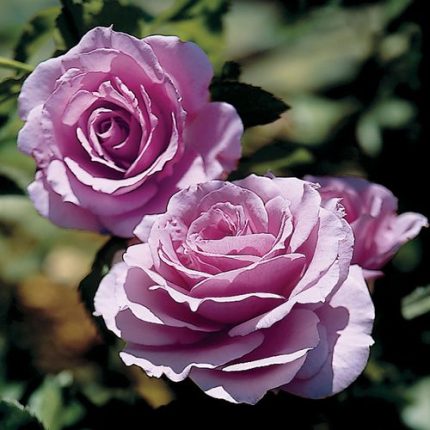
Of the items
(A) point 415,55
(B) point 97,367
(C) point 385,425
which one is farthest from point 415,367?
(B) point 97,367

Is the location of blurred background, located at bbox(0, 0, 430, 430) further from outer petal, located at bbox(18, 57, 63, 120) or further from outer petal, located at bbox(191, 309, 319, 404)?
outer petal, located at bbox(191, 309, 319, 404)

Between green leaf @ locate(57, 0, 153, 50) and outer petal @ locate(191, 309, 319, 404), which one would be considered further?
green leaf @ locate(57, 0, 153, 50)

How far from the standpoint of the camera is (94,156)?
0.93 metres

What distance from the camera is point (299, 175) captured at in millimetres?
1263

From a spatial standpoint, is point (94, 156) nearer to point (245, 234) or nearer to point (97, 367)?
point (245, 234)

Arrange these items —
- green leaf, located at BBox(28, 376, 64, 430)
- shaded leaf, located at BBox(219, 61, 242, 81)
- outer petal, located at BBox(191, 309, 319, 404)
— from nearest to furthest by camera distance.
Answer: outer petal, located at BBox(191, 309, 319, 404) → shaded leaf, located at BBox(219, 61, 242, 81) → green leaf, located at BBox(28, 376, 64, 430)

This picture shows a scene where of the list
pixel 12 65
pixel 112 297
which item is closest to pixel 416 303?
pixel 112 297

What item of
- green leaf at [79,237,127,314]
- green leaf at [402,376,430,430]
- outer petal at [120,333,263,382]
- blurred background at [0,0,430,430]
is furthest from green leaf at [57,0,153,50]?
green leaf at [402,376,430,430]

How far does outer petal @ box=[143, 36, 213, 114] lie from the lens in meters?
0.92

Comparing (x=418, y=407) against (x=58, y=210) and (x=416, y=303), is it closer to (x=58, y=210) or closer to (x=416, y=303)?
(x=416, y=303)

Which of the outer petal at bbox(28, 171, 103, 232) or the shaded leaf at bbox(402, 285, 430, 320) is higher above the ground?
the outer petal at bbox(28, 171, 103, 232)

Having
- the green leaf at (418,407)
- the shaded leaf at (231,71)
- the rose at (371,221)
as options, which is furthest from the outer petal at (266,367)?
the green leaf at (418,407)

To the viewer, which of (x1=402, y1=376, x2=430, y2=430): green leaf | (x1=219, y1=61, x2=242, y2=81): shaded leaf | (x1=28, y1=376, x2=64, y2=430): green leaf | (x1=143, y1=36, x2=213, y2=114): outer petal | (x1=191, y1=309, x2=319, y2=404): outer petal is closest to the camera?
(x1=191, y1=309, x2=319, y2=404): outer petal

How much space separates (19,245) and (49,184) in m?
1.21
